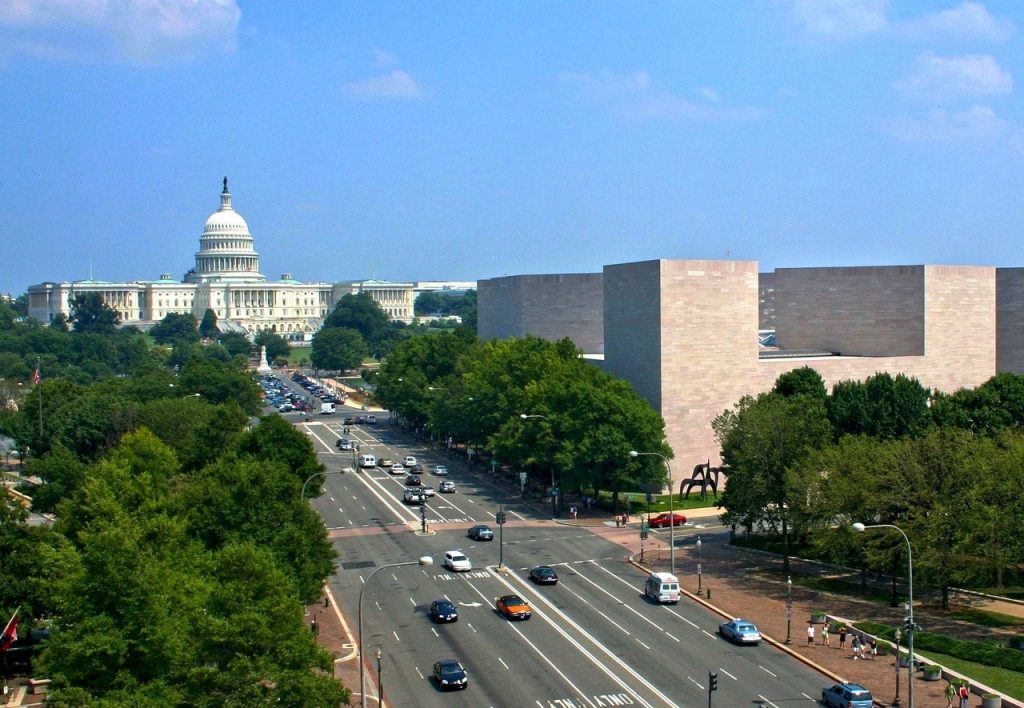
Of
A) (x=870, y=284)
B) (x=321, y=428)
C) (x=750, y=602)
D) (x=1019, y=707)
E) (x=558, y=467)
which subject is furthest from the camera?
(x=321, y=428)

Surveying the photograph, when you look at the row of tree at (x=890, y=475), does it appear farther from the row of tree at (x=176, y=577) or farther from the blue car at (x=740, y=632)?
the row of tree at (x=176, y=577)

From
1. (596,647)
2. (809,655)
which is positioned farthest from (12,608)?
(809,655)

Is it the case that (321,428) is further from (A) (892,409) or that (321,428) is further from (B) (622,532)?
(A) (892,409)

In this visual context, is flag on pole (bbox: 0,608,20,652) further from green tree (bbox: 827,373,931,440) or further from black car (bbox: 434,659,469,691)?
green tree (bbox: 827,373,931,440)

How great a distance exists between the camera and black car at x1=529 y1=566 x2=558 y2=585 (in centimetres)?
5444

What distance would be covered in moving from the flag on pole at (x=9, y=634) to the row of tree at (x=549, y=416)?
38.1 metres

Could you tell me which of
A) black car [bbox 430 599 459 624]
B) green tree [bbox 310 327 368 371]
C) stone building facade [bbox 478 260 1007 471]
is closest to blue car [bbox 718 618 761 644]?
black car [bbox 430 599 459 624]

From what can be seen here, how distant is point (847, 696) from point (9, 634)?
28.6 m

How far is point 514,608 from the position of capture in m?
47.9

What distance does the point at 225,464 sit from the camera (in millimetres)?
52781

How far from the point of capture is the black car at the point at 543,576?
5444 centimetres

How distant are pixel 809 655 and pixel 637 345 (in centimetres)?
4545

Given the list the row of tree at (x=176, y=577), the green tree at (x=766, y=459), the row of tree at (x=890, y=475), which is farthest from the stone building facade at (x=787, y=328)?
the row of tree at (x=176, y=577)

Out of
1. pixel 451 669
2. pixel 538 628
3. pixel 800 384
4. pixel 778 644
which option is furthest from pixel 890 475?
pixel 800 384
